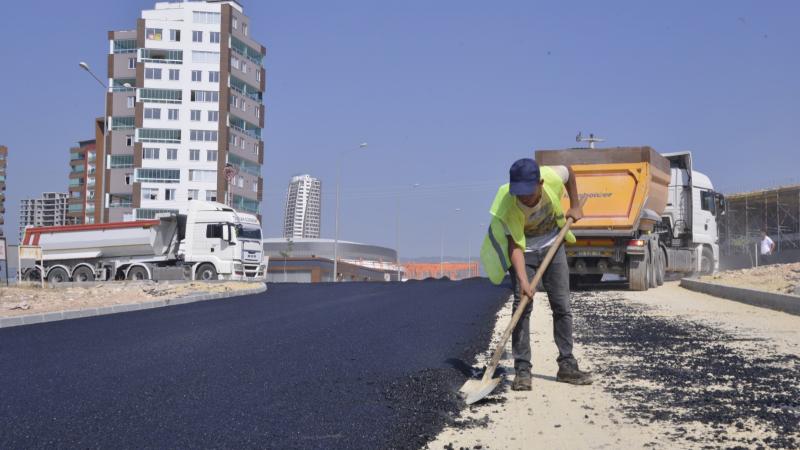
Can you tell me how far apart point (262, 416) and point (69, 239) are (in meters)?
30.2

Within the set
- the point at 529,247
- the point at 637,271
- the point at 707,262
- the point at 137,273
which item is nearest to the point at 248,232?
the point at 137,273

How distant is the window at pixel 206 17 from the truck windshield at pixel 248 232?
151 feet

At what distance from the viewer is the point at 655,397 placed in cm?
481

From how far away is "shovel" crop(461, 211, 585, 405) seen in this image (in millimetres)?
4892

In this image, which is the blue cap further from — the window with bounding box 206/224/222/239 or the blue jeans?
the window with bounding box 206/224/222/239

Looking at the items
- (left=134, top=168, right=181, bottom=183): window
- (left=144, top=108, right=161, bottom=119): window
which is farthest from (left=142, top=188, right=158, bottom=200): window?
(left=144, top=108, right=161, bottom=119): window

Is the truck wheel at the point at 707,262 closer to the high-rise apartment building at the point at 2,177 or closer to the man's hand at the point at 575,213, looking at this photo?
the man's hand at the point at 575,213

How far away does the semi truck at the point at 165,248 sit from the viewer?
28922mm

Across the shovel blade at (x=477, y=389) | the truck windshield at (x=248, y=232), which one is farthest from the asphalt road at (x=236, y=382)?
the truck windshield at (x=248, y=232)

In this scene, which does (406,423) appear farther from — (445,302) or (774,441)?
(445,302)

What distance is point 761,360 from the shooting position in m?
6.30

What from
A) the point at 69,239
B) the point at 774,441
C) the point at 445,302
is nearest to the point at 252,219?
the point at 69,239

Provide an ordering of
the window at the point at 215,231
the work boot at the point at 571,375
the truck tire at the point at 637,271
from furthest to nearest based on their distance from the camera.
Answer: the window at the point at 215,231, the truck tire at the point at 637,271, the work boot at the point at 571,375

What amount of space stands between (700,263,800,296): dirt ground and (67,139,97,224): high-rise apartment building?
89.7m
